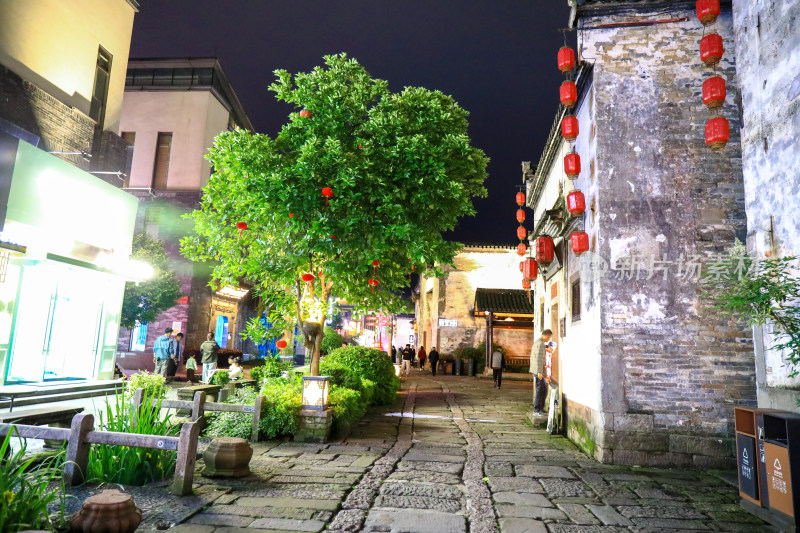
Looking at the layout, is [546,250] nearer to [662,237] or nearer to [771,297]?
[662,237]

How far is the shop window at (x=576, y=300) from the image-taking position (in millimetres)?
9059

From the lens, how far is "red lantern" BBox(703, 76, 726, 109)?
22.0 feet

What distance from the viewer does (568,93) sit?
8648mm

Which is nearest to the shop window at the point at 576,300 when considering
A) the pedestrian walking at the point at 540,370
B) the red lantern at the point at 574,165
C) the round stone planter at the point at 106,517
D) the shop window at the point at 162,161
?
the pedestrian walking at the point at 540,370

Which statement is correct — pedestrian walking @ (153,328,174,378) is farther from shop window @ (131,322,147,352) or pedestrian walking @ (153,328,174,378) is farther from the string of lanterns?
the string of lanterns

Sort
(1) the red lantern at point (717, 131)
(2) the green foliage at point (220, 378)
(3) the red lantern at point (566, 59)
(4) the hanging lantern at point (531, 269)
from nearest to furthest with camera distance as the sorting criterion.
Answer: (1) the red lantern at point (717, 131) → (3) the red lantern at point (566, 59) → (2) the green foliage at point (220, 378) → (4) the hanging lantern at point (531, 269)

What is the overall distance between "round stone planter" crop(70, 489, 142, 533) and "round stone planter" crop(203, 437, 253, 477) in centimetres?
200

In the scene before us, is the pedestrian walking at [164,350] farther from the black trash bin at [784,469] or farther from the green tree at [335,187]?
the black trash bin at [784,469]

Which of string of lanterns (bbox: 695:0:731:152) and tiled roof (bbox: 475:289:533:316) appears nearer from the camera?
string of lanterns (bbox: 695:0:731:152)

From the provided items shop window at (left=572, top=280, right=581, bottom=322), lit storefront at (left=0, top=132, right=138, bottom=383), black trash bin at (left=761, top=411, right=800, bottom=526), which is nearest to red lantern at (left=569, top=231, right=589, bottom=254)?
shop window at (left=572, top=280, right=581, bottom=322)

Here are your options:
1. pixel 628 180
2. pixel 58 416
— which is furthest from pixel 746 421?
pixel 58 416

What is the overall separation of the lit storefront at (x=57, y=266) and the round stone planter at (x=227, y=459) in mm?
6806

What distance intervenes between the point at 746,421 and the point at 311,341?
692cm

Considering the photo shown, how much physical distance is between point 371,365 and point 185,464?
814 centimetres
